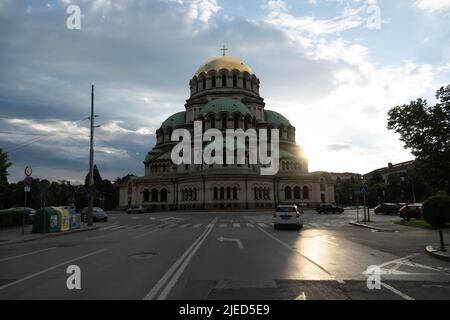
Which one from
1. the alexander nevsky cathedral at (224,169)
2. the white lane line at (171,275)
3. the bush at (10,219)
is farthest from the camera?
the alexander nevsky cathedral at (224,169)

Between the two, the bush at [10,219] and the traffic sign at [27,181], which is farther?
the bush at [10,219]

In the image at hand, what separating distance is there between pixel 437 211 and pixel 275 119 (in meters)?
68.9

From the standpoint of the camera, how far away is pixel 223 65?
77.1 m

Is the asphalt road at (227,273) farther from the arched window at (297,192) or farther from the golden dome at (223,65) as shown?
the golden dome at (223,65)

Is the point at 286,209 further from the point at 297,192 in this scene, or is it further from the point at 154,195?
the point at 154,195

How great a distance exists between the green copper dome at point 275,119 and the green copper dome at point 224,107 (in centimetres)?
1042

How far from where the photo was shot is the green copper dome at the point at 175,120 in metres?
80.8

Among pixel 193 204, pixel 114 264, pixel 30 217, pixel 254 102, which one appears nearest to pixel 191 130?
pixel 254 102

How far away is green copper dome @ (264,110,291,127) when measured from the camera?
80981mm

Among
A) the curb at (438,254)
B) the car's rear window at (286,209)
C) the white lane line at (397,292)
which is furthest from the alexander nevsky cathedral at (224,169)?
the white lane line at (397,292)

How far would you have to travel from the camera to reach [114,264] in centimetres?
1011
